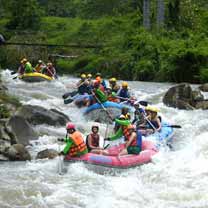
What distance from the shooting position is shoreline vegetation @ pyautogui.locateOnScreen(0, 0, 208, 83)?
2572 centimetres

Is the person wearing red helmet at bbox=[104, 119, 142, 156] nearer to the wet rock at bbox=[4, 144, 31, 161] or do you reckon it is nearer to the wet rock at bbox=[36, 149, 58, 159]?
the wet rock at bbox=[36, 149, 58, 159]

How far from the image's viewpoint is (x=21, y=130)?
12891 millimetres

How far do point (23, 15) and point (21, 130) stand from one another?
2727 centimetres

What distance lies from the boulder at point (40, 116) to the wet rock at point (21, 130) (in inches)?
48.0

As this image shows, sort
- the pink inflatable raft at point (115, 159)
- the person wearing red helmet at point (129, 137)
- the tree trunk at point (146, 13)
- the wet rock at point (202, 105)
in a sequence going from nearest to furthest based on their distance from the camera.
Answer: the pink inflatable raft at point (115, 159), the person wearing red helmet at point (129, 137), the wet rock at point (202, 105), the tree trunk at point (146, 13)

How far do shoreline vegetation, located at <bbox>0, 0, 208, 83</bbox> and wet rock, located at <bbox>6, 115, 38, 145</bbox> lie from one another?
13.3 m

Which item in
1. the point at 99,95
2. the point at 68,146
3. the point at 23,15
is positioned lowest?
the point at 23,15

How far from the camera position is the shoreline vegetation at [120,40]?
84.4 ft

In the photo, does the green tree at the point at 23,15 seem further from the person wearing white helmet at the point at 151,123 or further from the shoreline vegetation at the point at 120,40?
the person wearing white helmet at the point at 151,123

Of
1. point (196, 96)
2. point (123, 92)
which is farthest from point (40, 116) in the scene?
point (196, 96)

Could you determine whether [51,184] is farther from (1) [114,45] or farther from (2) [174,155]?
(1) [114,45]

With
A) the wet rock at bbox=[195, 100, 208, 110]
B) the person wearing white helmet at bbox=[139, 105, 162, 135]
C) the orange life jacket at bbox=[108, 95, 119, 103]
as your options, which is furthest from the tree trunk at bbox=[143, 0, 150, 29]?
the person wearing white helmet at bbox=[139, 105, 162, 135]

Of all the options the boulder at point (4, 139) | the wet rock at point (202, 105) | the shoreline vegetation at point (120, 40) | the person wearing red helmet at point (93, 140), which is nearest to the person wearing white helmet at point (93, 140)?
the person wearing red helmet at point (93, 140)

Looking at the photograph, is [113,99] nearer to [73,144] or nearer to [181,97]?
[181,97]
